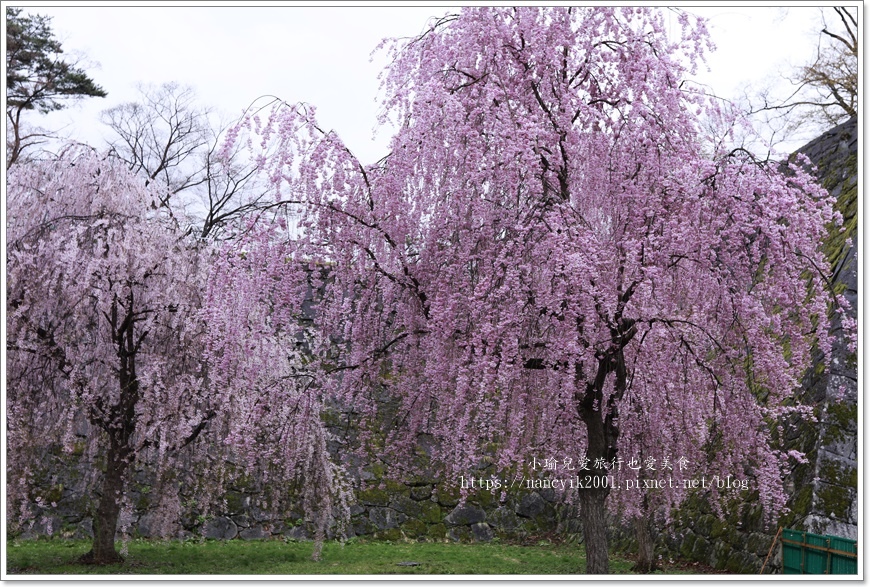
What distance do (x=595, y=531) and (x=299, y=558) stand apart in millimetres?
5234

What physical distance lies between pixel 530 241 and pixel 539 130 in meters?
0.72

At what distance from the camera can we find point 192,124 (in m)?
15.9

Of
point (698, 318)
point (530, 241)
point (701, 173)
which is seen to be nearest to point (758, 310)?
point (698, 318)

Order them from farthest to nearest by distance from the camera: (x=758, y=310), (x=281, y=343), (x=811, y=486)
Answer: (x=281, y=343)
(x=811, y=486)
(x=758, y=310)

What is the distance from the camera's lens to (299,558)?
984cm

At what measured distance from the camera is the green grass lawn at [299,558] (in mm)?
8469

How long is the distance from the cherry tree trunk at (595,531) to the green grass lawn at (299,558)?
306 centimetres

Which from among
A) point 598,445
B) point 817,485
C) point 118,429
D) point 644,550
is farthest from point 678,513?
point 118,429

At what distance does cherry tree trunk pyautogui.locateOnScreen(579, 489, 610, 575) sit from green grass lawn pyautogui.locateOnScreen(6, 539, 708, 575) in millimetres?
3059

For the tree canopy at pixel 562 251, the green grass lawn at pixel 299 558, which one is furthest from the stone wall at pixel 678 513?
the tree canopy at pixel 562 251

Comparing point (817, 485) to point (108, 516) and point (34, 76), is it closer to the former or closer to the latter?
point (108, 516)

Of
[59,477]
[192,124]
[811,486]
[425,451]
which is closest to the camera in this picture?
[811,486]

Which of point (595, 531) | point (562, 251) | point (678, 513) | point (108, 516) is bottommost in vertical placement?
point (108, 516)

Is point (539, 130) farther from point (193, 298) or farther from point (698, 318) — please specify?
point (193, 298)
